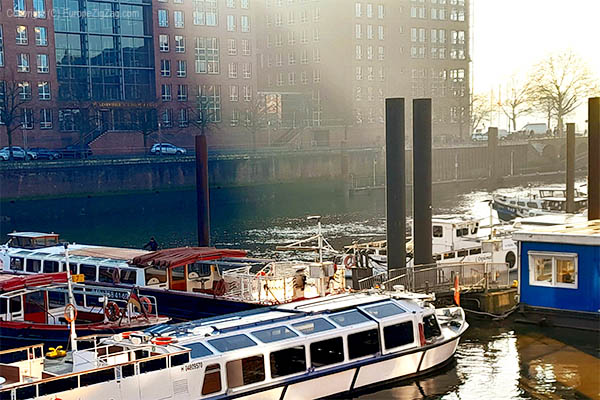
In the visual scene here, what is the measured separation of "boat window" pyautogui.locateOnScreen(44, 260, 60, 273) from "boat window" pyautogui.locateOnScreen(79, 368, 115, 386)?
49.5 ft

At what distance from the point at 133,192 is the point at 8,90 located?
1553 cm

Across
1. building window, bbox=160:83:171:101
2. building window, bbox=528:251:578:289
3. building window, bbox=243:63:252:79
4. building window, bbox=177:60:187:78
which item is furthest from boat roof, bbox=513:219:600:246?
building window, bbox=243:63:252:79

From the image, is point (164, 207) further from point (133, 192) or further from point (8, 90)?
point (8, 90)

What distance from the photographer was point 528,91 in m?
117

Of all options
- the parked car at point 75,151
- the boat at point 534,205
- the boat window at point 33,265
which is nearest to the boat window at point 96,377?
the boat window at point 33,265

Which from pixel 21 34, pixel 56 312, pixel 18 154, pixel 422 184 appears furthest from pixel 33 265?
pixel 21 34

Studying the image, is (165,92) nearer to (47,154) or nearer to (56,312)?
(47,154)

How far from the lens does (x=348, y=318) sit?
2084cm

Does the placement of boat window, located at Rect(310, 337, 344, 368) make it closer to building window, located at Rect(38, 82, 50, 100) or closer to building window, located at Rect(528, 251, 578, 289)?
building window, located at Rect(528, 251, 578, 289)

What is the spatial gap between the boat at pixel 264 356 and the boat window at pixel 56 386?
0.02 meters

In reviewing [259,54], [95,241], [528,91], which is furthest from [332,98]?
[95,241]

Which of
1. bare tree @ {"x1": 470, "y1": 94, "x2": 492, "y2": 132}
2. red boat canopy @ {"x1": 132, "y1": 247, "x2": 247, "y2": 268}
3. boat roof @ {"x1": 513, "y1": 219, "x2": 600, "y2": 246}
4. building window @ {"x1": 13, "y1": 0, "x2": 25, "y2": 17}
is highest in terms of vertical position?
building window @ {"x1": 13, "y1": 0, "x2": 25, "y2": 17}

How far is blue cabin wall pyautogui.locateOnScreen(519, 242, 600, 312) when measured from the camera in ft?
80.1

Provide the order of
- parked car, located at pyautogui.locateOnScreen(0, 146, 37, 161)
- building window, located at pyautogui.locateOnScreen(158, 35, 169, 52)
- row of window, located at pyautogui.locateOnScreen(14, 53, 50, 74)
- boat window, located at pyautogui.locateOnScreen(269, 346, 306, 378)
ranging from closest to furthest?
boat window, located at pyautogui.locateOnScreen(269, 346, 306, 378) → parked car, located at pyautogui.locateOnScreen(0, 146, 37, 161) → row of window, located at pyautogui.locateOnScreen(14, 53, 50, 74) → building window, located at pyautogui.locateOnScreen(158, 35, 169, 52)
